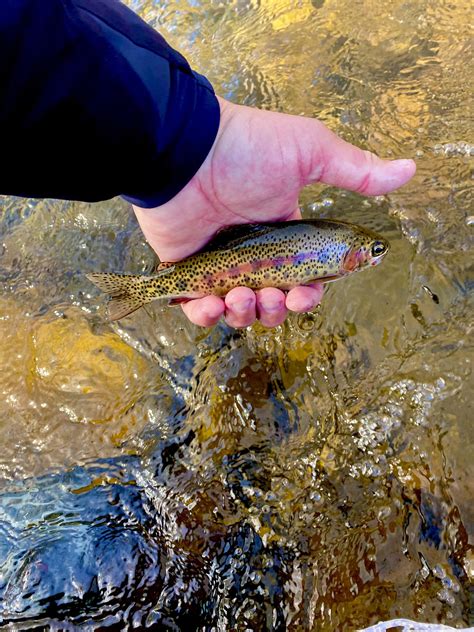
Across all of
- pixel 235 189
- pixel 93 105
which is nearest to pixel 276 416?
pixel 235 189

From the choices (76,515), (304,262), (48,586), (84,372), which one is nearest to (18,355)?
(84,372)

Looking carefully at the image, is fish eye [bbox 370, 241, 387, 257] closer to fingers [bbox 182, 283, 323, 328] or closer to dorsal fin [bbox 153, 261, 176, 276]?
fingers [bbox 182, 283, 323, 328]

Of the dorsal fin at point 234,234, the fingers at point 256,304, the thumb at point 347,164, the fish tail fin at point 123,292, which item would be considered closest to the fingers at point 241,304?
the fingers at point 256,304

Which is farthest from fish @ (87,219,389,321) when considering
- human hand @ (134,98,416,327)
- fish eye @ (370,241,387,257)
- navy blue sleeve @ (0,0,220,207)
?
navy blue sleeve @ (0,0,220,207)

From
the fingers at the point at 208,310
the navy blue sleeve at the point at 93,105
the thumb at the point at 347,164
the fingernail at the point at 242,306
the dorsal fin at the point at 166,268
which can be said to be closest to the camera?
the navy blue sleeve at the point at 93,105

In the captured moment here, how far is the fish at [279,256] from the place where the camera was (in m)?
3.45

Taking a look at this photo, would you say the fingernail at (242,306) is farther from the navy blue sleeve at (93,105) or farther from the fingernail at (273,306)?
the navy blue sleeve at (93,105)

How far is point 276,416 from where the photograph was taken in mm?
3941

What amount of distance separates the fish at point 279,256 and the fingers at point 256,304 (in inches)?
3.6

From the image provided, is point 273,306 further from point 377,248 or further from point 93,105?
point 93,105

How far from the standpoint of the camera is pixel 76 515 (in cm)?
365

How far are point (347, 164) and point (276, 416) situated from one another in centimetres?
181

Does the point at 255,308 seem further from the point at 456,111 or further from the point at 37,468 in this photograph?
the point at 456,111

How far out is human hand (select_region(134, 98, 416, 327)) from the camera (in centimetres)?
318
